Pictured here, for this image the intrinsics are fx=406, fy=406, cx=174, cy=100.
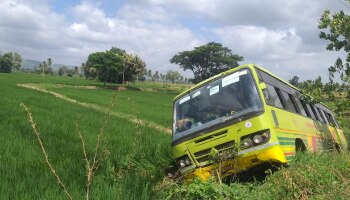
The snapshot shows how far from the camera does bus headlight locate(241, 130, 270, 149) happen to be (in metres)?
6.81

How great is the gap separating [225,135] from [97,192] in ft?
9.66

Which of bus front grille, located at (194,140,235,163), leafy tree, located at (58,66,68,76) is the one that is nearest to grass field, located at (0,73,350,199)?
bus front grille, located at (194,140,235,163)

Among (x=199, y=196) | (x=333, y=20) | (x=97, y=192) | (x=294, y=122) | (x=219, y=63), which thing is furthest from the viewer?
(x=219, y=63)

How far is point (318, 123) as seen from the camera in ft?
39.0

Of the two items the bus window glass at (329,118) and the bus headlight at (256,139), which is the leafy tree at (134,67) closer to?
the bus window glass at (329,118)

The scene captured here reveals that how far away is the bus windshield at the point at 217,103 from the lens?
7.43 meters

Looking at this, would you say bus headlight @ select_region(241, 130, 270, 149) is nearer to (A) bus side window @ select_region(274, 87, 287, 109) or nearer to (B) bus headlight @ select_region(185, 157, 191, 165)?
(B) bus headlight @ select_region(185, 157, 191, 165)

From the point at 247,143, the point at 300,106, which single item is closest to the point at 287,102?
the point at 300,106

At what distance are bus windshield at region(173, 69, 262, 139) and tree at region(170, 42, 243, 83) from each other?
210ft

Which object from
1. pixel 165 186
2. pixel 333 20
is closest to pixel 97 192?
pixel 165 186

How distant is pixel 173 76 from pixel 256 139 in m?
139

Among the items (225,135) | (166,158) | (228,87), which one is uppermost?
(228,87)

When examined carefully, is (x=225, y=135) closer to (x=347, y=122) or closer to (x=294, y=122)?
(x=294, y=122)

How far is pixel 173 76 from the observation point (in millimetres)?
145500
